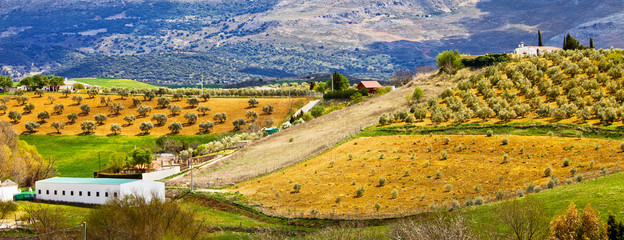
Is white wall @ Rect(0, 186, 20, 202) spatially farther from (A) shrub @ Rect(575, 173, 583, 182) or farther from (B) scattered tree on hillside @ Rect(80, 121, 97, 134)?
(A) shrub @ Rect(575, 173, 583, 182)

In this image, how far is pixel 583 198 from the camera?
34.1 m

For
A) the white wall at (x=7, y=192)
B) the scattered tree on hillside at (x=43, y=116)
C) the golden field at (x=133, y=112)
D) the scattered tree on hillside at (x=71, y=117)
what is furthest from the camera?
the scattered tree on hillside at (x=71, y=117)

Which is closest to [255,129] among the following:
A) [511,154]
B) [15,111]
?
[15,111]

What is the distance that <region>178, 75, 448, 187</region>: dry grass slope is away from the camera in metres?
64.1

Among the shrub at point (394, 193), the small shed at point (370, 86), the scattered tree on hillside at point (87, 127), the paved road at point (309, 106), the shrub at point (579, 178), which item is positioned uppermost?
the small shed at point (370, 86)

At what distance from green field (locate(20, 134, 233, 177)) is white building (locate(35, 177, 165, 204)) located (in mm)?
17627

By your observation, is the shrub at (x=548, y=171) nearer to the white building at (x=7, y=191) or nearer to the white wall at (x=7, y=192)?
the white wall at (x=7, y=192)

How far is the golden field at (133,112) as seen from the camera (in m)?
101

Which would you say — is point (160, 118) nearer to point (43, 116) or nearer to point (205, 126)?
point (205, 126)

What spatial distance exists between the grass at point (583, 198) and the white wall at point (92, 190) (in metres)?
28.2

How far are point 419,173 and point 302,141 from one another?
2552 centimetres

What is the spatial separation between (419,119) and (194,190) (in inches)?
970

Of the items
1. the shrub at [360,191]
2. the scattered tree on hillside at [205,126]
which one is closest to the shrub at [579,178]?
the shrub at [360,191]

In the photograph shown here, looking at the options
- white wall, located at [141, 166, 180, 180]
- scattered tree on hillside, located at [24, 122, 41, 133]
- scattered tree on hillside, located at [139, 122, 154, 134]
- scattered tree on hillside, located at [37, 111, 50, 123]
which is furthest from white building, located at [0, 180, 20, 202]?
scattered tree on hillside, located at [37, 111, 50, 123]
